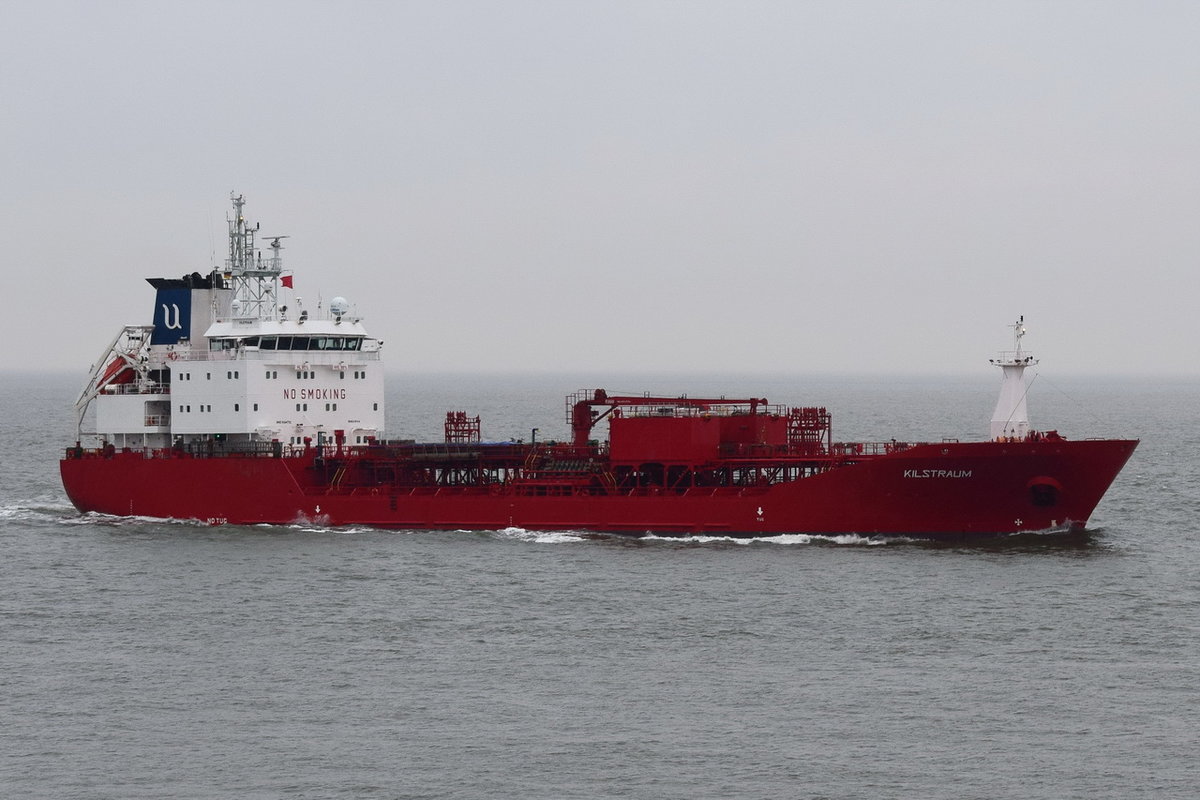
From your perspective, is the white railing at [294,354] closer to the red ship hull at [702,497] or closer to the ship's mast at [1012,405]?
the red ship hull at [702,497]

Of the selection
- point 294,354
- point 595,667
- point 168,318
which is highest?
point 168,318

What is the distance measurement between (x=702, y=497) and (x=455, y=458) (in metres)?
7.46

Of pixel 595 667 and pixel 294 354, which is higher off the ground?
pixel 294 354

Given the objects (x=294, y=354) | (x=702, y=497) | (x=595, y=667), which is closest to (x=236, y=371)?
(x=294, y=354)

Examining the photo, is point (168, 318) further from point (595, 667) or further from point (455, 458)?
point (595, 667)

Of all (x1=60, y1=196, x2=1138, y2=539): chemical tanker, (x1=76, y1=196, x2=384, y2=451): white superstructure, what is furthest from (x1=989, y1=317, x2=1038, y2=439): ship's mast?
(x1=76, y1=196, x2=384, y2=451): white superstructure

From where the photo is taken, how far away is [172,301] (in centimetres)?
4869

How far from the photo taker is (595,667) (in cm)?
2780

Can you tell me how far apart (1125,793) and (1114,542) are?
782 inches

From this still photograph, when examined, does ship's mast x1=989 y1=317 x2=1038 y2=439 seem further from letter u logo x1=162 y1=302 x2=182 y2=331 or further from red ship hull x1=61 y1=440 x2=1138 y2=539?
letter u logo x1=162 y1=302 x2=182 y2=331

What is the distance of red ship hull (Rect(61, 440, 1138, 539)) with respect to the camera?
3931 centimetres

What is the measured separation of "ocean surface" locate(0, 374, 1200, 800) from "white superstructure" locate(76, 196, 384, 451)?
14.5 ft

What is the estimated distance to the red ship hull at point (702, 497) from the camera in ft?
129

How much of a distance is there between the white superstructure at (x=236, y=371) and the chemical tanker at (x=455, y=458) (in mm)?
56
